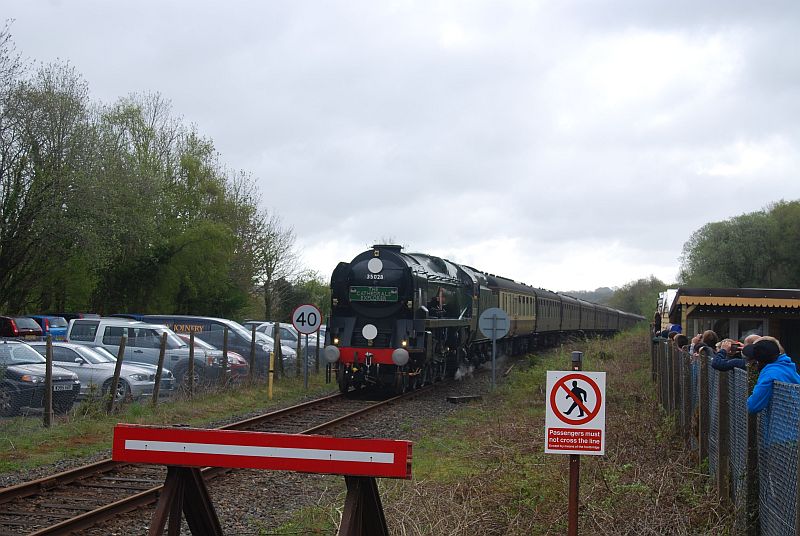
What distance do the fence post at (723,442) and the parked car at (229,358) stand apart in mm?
15082

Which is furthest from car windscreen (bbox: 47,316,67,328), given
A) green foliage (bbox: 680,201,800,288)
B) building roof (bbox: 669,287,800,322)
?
green foliage (bbox: 680,201,800,288)

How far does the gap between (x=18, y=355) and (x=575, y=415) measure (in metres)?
13.6

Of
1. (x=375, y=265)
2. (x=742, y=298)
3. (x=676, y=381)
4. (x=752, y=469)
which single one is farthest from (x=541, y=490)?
(x=375, y=265)

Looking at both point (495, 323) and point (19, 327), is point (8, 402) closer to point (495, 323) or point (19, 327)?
point (495, 323)

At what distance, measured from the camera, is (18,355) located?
1680cm

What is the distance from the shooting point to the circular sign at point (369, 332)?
808 inches

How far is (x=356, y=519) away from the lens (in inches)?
212

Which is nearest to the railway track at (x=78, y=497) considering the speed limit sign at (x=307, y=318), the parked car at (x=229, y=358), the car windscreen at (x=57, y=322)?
the speed limit sign at (x=307, y=318)

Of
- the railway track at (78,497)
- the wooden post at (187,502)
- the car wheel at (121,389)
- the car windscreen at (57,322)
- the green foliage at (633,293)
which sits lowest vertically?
the railway track at (78,497)

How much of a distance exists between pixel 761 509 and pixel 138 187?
3779 centimetres

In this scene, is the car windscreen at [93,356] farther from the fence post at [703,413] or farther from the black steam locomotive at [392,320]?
the fence post at [703,413]

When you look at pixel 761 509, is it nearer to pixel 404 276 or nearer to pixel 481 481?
pixel 481 481

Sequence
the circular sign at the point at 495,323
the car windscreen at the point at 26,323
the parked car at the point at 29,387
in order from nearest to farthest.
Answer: the parked car at the point at 29,387 < the circular sign at the point at 495,323 < the car windscreen at the point at 26,323

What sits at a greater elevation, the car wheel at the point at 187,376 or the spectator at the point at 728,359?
the spectator at the point at 728,359
